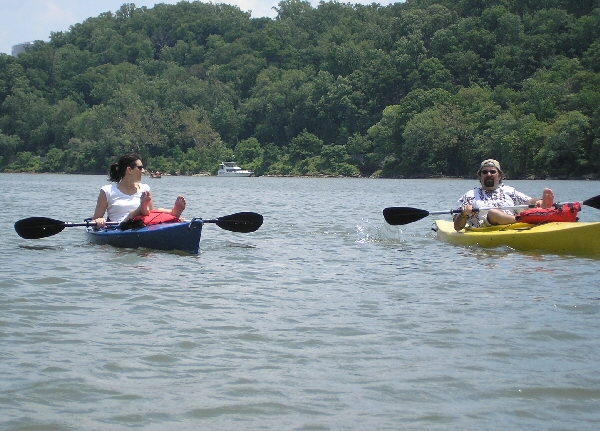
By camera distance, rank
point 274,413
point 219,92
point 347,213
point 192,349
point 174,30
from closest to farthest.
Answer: point 274,413, point 192,349, point 347,213, point 219,92, point 174,30

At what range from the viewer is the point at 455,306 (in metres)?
7.51

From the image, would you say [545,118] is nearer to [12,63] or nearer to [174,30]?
[12,63]

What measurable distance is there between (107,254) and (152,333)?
4649 mm

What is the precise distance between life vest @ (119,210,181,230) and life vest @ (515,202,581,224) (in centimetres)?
429

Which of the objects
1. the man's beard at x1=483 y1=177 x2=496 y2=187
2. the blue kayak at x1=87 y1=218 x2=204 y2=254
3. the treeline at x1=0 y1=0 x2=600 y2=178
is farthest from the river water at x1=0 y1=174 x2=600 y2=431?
the treeline at x1=0 y1=0 x2=600 y2=178

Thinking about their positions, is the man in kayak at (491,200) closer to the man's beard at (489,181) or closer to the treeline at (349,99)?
the man's beard at (489,181)

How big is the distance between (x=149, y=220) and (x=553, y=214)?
192 inches

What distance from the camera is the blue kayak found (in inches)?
426

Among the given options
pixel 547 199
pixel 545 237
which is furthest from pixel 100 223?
pixel 547 199

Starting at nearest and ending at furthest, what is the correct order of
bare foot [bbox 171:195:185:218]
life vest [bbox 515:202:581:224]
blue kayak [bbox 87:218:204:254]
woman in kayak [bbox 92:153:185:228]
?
blue kayak [bbox 87:218:204:254] < bare foot [bbox 171:195:185:218] < woman in kayak [bbox 92:153:185:228] < life vest [bbox 515:202:581:224]

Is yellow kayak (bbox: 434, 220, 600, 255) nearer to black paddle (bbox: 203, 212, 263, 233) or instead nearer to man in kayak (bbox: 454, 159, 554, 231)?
man in kayak (bbox: 454, 159, 554, 231)

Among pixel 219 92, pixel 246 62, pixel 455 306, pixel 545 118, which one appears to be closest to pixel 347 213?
pixel 455 306

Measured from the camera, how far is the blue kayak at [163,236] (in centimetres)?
1083

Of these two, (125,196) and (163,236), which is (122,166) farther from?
(163,236)
